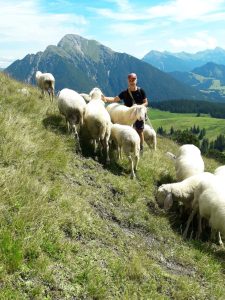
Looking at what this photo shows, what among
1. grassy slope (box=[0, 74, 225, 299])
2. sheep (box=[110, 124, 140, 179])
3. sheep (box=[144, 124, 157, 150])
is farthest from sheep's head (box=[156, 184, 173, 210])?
sheep (box=[144, 124, 157, 150])

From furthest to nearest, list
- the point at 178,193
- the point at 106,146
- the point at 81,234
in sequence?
the point at 106,146 < the point at 178,193 < the point at 81,234

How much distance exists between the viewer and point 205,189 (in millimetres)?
11367

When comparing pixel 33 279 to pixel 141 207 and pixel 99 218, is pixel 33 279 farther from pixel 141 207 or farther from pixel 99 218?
pixel 141 207

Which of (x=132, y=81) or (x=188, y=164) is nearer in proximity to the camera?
(x=188, y=164)

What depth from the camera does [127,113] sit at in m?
15.2

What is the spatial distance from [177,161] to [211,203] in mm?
4646

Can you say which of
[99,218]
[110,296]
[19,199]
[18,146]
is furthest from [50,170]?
[110,296]

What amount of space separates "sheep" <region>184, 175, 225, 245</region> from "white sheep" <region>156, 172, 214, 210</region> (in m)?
0.34

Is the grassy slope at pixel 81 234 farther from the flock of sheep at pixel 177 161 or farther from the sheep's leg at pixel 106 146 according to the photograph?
the flock of sheep at pixel 177 161

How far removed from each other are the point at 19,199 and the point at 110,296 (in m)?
2.43

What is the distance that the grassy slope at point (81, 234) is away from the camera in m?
6.32

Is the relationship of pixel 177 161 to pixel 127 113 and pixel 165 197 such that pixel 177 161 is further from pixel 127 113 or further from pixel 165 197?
pixel 165 197

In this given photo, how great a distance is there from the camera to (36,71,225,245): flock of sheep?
10945 mm

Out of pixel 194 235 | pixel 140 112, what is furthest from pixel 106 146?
pixel 194 235
